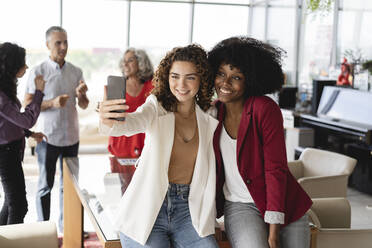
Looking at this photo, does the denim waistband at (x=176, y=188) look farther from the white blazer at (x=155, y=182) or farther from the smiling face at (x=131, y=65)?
the smiling face at (x=131, y=65)

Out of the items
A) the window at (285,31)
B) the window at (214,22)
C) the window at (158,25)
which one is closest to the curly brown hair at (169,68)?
the window at (285,31)

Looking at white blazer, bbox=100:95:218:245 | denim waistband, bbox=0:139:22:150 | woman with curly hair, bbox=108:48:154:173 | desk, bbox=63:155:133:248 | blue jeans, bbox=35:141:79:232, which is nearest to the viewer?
white blazer, bbox=100:95:218:245

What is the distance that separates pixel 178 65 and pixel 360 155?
4056 millimetres

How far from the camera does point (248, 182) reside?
6.53ft

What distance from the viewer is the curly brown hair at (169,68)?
1946 mm

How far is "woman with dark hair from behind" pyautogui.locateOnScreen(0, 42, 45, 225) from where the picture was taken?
292 centimetres

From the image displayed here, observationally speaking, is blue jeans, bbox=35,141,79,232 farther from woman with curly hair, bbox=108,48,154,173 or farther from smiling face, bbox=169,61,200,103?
smiling face, bbox=169,61,200,103

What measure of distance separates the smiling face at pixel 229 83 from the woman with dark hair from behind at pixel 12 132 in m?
1.47

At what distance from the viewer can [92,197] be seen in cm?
257

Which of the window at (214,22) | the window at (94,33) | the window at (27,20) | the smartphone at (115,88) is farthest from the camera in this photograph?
the window at (214,22)

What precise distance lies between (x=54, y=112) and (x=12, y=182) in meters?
0.87

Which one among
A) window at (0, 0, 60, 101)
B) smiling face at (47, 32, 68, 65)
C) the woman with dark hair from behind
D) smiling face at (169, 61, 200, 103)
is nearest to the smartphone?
smiling face at (169, 61, 200, 103)

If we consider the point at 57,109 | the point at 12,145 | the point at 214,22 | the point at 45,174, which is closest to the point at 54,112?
the point at 57,109

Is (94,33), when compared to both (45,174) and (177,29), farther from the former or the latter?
(45,174)
